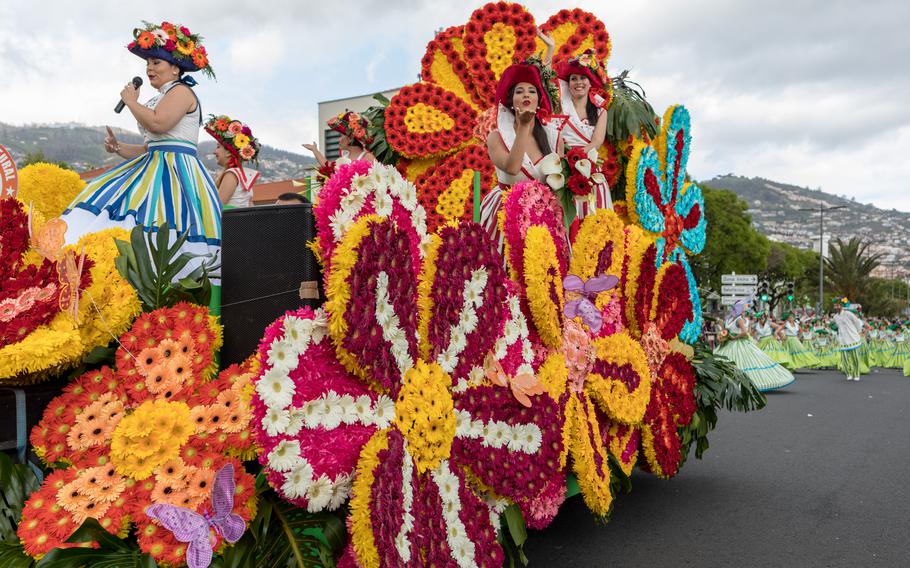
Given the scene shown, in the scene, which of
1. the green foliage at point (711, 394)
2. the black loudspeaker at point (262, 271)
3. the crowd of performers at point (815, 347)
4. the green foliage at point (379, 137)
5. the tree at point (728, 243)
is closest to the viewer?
the black loudspeaker at point (262, 271)

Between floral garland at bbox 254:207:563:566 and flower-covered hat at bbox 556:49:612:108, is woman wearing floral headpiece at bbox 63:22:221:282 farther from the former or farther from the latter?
flower-covered hat at bbox 556:49:612:108

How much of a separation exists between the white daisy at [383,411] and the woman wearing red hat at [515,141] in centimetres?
162

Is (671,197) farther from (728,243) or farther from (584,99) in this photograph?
(728,243)

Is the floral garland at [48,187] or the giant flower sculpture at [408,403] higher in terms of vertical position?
the floral garland at [48,187]

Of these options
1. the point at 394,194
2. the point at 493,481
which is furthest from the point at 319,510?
the point at 394,194

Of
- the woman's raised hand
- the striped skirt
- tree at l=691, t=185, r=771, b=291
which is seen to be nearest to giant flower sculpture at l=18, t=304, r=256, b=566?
the striped skirt

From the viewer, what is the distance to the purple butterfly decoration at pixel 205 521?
1.85m

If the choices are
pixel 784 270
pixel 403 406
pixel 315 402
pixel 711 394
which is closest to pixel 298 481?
pixel 315 402

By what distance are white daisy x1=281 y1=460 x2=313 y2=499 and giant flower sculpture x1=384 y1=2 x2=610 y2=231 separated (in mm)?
3410

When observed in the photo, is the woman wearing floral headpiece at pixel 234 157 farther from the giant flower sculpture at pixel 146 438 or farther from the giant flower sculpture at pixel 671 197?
the giant flower sculpture at pixel 671 197

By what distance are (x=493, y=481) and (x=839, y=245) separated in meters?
50.8

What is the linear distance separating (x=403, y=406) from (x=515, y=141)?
192cm

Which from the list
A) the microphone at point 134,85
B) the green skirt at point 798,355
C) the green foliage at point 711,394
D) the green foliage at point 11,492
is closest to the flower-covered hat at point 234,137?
the microphone at point 134,85

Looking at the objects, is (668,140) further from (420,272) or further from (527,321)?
(420,272)
